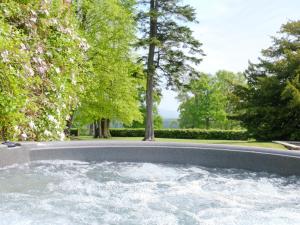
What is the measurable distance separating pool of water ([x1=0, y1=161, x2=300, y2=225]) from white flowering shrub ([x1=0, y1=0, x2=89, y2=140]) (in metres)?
1.81

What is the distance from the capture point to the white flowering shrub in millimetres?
7926

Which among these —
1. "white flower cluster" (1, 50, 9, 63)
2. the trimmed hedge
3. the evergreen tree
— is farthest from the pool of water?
the trimmed hedge

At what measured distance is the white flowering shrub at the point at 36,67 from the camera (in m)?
7.93

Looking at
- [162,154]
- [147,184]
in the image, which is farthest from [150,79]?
[147,184]

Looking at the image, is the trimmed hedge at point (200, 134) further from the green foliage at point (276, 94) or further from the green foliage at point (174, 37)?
the green foliage at point (174, 37)

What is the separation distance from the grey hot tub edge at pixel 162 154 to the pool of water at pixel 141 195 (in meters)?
0.22

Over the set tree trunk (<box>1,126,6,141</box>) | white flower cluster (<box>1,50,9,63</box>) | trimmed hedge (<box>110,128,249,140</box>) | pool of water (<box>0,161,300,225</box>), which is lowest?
pool of water (<box>0,161,300,225</box>)

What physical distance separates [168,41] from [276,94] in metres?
6.87

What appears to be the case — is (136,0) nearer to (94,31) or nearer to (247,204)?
(94,31)

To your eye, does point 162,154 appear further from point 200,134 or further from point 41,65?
point 200,134

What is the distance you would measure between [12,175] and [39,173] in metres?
0.49

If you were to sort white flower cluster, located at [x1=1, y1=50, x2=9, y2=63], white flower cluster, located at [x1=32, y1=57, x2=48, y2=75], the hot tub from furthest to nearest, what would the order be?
white flower cluster, located at [x1=32, y1=57, x2=48, y2=75] → white flower cluster, located at [x1=1, y1=50, x2=9, y2=63] → the hot tub

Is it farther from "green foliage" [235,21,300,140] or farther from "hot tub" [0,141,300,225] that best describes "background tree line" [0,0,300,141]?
"hot tub" [0,141,300,225]

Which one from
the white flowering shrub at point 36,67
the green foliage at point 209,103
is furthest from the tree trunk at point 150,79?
the green foliage at point 209,103
